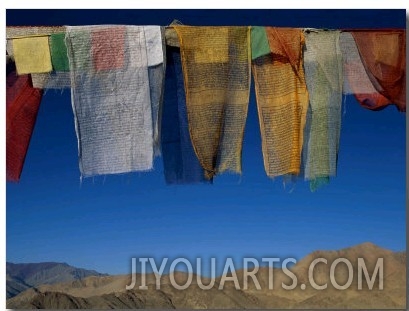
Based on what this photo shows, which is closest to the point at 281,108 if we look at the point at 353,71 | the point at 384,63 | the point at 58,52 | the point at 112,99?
the point at 353,71

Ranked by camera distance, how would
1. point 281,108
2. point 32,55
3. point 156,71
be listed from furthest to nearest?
point 281,108 < point 156,71 < point 32,55

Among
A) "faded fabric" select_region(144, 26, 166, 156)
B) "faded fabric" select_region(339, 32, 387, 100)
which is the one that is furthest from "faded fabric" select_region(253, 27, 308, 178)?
"faded fabric" select_region(144, 26, 166, 156)

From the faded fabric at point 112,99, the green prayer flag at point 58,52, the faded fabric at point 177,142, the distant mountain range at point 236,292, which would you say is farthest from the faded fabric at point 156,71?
the distant mountain range at point 236,292

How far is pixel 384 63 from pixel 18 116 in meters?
1.91

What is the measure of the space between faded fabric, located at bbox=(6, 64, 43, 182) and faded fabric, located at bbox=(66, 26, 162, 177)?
250 millimetres

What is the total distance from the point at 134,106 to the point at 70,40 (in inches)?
17.4

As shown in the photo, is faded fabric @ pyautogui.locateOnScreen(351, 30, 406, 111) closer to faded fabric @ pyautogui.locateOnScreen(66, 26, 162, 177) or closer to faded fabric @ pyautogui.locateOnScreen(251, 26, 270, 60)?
faded fabric @ pyautogui.locateOnScreen(251, 26, 270, 60)

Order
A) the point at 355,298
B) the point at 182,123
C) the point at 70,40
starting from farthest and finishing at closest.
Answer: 1. the point at 355,298
2. the point at 182,123
3. the point at 70,40

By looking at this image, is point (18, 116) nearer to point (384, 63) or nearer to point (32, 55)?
point (32, 55)

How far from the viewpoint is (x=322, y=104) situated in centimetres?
454

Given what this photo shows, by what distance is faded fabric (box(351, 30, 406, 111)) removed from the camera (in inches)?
179
